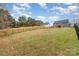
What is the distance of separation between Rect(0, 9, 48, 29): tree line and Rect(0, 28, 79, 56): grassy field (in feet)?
0.20

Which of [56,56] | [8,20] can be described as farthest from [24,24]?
[56,56]

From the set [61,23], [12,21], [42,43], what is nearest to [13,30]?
[12,21]

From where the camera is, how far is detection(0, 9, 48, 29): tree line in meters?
1.47

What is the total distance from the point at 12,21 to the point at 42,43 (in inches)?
11.3

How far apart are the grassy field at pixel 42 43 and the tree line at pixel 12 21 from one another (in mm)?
62

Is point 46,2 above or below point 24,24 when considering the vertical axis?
above

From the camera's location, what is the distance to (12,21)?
1.49 metres

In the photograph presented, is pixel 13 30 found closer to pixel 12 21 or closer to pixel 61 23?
pixel 12 21

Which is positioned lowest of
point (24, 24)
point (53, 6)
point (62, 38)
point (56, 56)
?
point (56, 56)

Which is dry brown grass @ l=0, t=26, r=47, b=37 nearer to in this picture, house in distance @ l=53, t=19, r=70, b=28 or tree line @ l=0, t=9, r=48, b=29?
tree line @ l=0, t=9, r=48, b=29

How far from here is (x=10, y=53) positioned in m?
1.45

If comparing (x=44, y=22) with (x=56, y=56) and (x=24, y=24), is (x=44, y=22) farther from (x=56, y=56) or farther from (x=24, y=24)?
(x=56, y=56)

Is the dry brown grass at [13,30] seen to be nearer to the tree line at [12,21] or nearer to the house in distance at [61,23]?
the tree line at [12,21]

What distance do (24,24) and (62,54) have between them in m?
0.37
